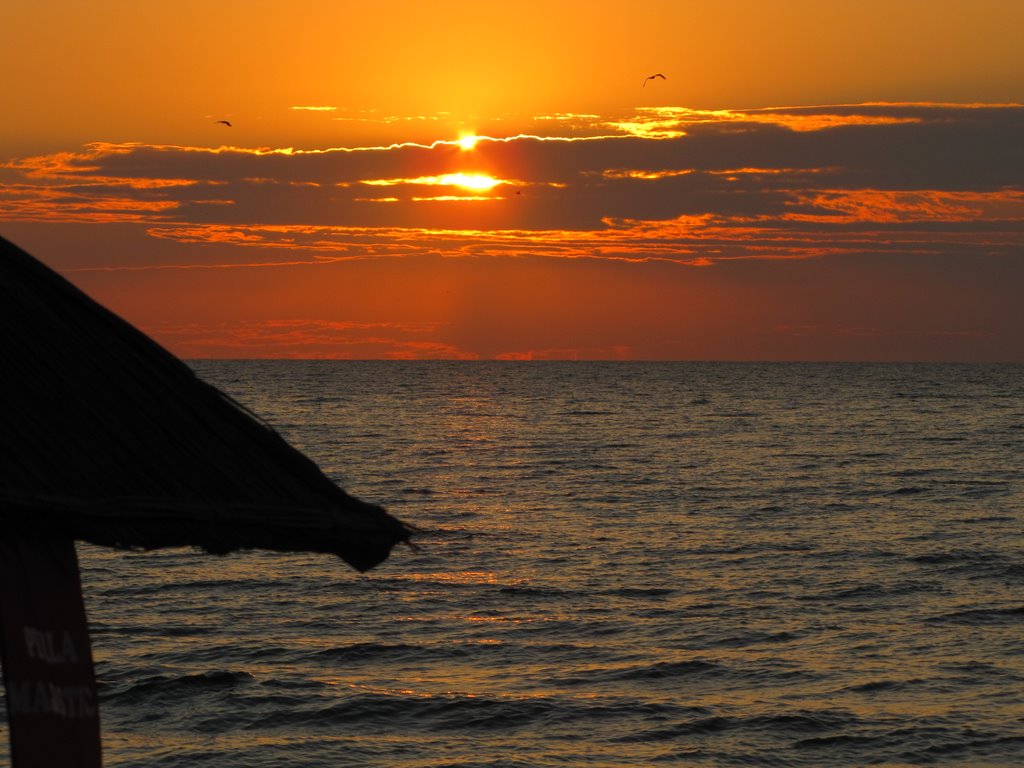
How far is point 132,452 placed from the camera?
4.13 m

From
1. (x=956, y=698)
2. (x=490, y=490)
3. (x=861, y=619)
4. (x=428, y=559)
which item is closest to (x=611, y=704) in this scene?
(x=956, y=698)

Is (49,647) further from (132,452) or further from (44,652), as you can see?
(132,452)

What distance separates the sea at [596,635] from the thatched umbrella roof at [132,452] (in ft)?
42.7

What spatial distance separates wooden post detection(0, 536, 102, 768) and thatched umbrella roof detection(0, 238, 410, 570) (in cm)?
11

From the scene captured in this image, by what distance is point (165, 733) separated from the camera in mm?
17703

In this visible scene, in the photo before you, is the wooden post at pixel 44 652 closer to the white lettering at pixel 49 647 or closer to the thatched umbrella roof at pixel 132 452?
the white lettering at pixel 49 647

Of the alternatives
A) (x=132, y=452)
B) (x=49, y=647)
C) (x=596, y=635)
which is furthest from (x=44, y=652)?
(x=596, y=635)

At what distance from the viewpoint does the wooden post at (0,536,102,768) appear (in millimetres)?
3814

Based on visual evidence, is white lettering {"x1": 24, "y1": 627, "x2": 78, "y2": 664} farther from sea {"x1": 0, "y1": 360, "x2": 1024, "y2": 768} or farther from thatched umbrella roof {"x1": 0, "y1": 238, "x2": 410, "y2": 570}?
sea {"x1": 0, "y1": 360, "x2": 1024, "y2": 768}

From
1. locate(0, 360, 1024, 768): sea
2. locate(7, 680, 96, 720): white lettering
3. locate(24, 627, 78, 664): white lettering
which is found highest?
locate(24, 627, 78, 664): white lettering

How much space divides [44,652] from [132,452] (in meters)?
0.66

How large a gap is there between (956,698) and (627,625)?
676cm

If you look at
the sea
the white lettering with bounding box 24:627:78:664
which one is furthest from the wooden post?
the sea

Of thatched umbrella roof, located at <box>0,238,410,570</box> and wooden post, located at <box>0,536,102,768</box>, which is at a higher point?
thatched umbrella roof, located at <box>0,238,410,570</box>
